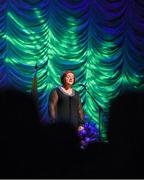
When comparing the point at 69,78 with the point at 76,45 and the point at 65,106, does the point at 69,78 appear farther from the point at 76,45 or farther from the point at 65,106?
the point at 76,45

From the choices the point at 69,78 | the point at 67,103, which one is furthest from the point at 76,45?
the point at 67,103

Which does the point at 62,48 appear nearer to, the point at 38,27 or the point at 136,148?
the point at 38,27

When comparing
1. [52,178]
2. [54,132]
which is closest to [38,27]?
[54,132]

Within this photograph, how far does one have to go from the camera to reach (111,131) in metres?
6.80

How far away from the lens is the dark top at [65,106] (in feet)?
15.3

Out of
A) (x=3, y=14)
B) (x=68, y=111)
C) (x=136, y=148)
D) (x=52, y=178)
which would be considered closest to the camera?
(x=52, y=178)

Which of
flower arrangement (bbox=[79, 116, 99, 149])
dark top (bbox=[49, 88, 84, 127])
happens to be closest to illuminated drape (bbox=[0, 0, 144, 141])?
flower arrangement (bbox=[79, 116, 99, 149])

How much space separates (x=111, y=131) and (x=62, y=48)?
72.3 inches

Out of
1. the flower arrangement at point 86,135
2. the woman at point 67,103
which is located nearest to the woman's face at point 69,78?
the woman at point 67,103

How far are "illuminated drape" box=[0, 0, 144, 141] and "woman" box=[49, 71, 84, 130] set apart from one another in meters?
1.75

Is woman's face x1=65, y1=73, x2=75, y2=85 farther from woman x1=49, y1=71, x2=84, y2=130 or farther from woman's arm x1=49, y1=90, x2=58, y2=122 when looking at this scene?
woman's arm x1=49, y1=90, x2=58, y2=122

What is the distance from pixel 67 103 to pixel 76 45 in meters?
2.28

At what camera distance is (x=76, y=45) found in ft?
22.0

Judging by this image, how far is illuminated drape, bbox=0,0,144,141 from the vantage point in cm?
638
